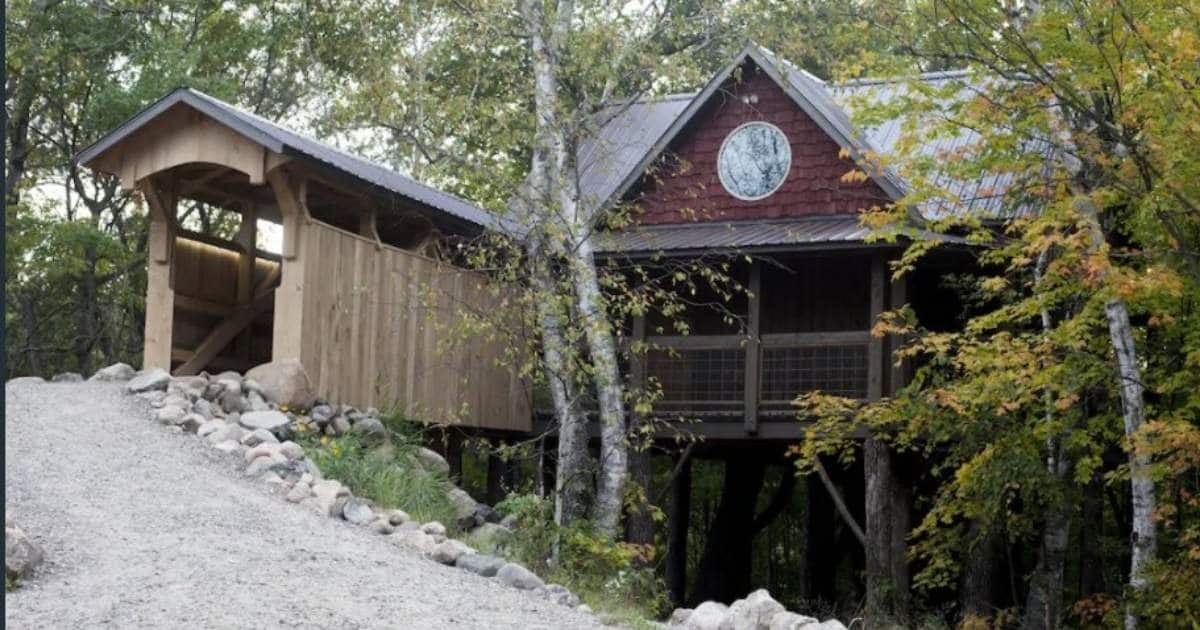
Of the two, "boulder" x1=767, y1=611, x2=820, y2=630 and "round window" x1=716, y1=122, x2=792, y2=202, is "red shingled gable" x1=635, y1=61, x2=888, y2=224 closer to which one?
"round window" x1=716, y1=122, x2=792, y2=202

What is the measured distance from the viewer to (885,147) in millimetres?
18531

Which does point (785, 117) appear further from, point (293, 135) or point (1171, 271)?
point (1171, 271)

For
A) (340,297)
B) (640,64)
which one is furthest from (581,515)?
(640,64)

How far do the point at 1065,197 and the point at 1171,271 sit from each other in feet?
4.73

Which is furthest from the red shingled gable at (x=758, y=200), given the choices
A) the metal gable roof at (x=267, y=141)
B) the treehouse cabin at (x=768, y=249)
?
the metal gable roof at (x=267, y=141)

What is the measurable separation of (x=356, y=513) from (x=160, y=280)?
473 centimetres

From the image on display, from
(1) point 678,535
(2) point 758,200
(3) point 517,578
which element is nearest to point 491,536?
(3) point 517,578

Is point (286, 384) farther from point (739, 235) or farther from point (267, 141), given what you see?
point (739, 235)

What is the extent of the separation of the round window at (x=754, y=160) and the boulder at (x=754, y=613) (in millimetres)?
7432

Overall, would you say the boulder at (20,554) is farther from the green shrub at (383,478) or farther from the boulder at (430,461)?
the boulder at (430,461)

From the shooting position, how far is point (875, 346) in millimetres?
16594

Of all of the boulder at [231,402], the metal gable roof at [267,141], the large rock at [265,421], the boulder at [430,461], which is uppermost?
the metal gable roof at [267,141]

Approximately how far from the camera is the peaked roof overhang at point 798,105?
16.9 m

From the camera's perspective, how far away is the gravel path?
907cm
